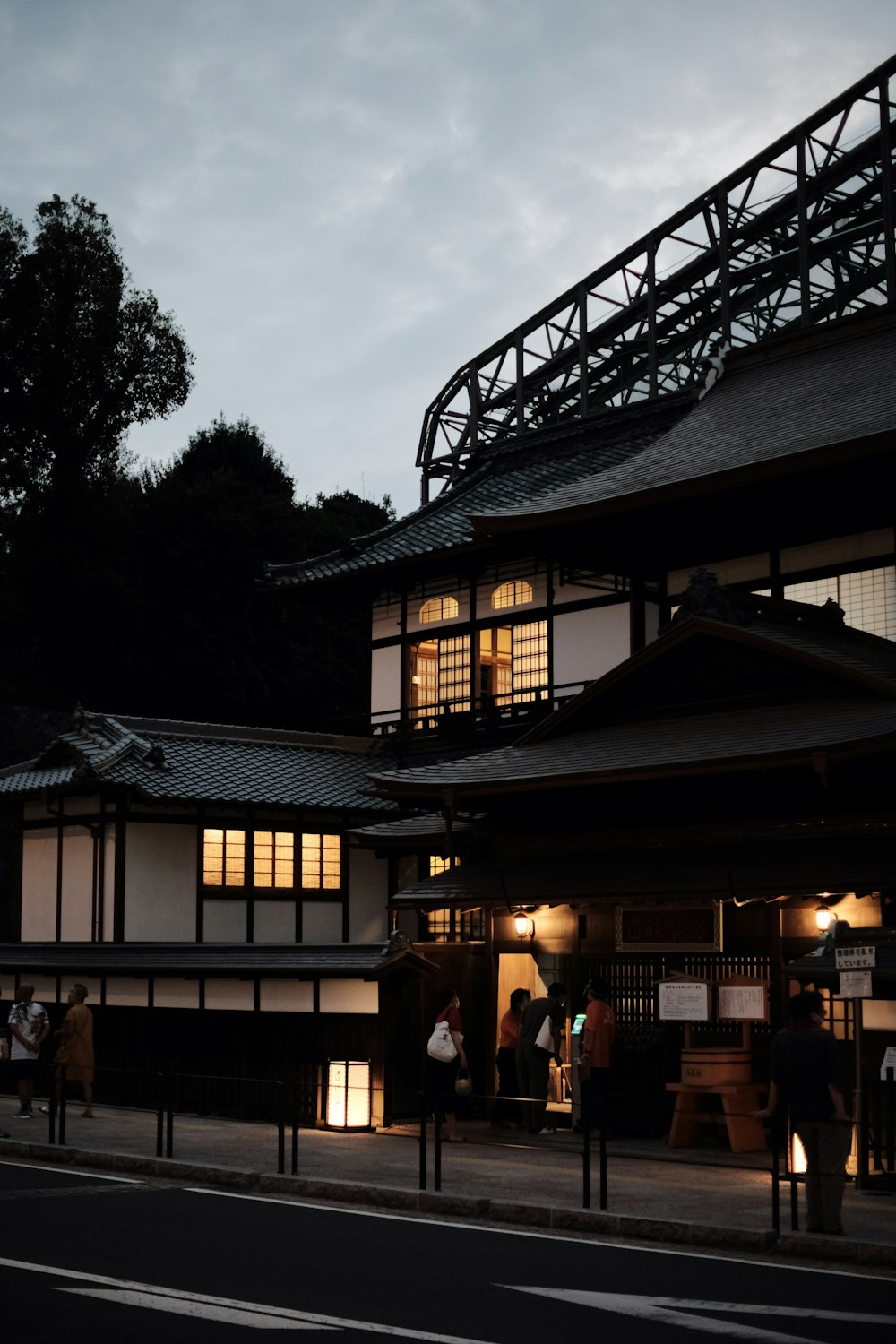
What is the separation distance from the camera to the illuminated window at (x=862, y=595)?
2180 cm

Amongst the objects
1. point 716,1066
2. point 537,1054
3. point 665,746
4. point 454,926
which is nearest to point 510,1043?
point 537,1054

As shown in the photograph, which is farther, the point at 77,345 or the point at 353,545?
the point at 77,345

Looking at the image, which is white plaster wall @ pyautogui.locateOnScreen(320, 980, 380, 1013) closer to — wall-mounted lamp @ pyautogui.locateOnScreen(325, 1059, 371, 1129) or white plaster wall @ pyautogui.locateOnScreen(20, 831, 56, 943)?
wall-mounted lamp @ pyautogui.locateOnScreen(325, 1059, 371, 1129)

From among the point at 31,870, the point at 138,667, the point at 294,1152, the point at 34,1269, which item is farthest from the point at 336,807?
the point at 138,667

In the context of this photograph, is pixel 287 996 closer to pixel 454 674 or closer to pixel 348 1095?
pixel 348 1095

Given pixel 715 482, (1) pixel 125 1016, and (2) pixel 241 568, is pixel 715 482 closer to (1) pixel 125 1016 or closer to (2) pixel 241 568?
(1) pixel 125 1016

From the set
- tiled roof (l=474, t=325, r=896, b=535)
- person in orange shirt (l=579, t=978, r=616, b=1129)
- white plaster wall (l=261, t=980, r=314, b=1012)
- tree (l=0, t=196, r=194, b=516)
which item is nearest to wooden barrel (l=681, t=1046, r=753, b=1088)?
person in orange shirt (l=579, t=978, r=616, b=1129)

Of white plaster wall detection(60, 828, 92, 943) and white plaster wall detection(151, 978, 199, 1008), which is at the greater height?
white plaster wall detection(60, 828, 92, 943)

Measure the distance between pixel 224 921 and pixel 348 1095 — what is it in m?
7.79

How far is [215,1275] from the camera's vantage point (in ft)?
35.3

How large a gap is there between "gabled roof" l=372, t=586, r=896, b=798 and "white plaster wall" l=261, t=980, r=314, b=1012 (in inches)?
168

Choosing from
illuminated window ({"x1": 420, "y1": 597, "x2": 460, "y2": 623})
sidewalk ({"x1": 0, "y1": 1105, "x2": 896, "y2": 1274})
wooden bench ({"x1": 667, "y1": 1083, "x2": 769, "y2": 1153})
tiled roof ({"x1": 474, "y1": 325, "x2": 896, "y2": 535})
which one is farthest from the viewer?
illuminated window ({"x1": 420, "y1": 597, "x2": 460, "y2": 623})

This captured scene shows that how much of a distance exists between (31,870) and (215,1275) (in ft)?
70.7

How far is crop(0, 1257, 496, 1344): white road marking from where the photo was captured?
8.98 m
